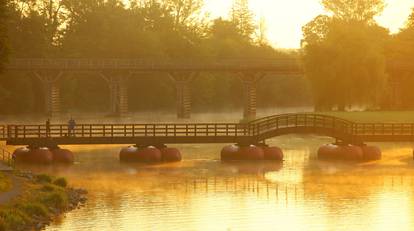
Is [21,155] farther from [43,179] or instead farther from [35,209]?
[35,209]

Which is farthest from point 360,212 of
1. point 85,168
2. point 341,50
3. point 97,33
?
point 97,33

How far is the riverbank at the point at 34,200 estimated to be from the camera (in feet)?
135

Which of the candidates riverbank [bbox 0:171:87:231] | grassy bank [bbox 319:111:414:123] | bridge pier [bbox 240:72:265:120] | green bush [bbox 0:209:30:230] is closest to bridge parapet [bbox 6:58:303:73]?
bridge pier [bbox 240:72:265:120]

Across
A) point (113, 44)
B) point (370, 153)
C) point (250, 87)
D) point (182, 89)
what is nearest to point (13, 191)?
point (370, 153)

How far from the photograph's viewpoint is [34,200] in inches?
1799

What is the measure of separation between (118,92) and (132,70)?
454 cm

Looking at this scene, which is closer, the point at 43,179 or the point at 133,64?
the point at 43,179

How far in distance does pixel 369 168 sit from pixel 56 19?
293ft

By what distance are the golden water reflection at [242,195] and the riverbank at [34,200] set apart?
0.81 meters

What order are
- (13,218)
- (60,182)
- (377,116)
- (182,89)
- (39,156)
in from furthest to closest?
(182,89) < (377,116) < (39,156) < (60,182) < (13,218)

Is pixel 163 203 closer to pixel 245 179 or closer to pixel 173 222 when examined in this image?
pixel 173 222

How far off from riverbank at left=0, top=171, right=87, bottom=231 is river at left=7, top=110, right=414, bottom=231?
0.68 meters

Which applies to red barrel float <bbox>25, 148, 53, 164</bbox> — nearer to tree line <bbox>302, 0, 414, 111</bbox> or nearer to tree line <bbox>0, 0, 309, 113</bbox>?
tree line <bbox>302, 0, 414, 111</bbox>

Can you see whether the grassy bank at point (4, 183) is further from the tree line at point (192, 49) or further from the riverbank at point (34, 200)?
the tree line at point (192, 49)
